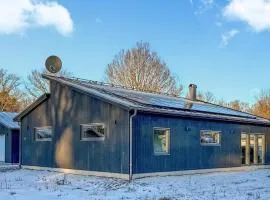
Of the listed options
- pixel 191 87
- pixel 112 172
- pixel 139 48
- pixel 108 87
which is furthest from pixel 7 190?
pixel 139 48

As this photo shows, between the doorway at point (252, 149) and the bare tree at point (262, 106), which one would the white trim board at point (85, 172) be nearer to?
the doorway at point (252, 149)

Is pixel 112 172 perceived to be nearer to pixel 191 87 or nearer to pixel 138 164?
pixel 138 164

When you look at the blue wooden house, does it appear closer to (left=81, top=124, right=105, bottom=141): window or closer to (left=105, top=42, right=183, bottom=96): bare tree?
(left=81, top=124, right=105, bottom=141): window

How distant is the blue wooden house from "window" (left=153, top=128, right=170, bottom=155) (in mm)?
16

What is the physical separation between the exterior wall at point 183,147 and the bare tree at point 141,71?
17643 mm

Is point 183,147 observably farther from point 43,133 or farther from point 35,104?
point 35,104

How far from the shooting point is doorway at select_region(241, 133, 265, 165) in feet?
74.6

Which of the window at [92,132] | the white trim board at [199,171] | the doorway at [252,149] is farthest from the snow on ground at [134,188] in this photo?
the doorway at [252,149]

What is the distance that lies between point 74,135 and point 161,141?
3807 mm

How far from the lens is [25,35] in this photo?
22312mm

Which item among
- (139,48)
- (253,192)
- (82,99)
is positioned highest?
(139,48)

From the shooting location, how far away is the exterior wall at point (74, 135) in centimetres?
1661

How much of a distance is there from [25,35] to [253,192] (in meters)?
14.4

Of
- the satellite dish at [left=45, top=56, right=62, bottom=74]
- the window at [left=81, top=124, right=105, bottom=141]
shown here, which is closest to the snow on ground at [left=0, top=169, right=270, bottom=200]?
the window at [left=81, top=124, right=105, bottom=141]
